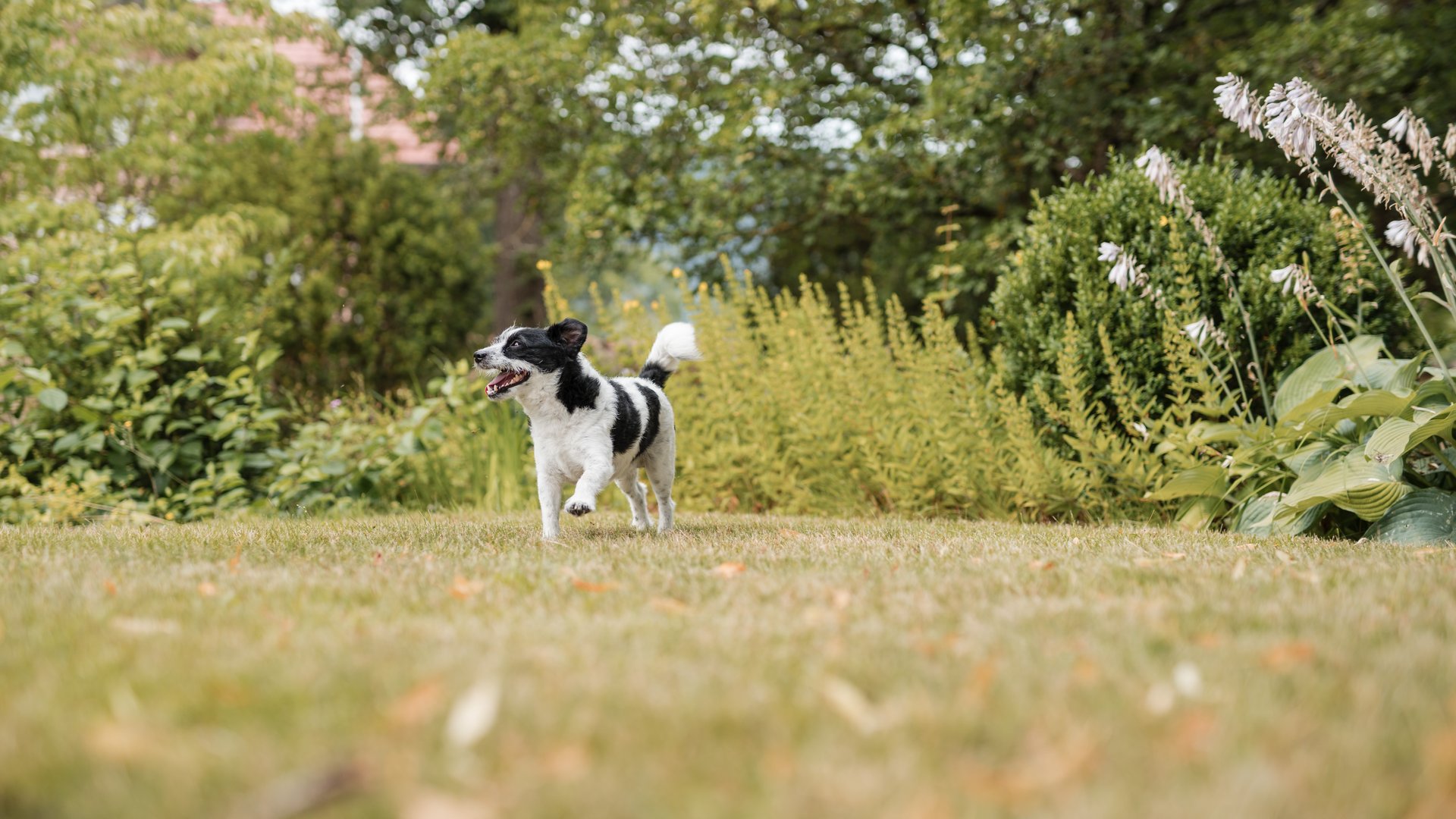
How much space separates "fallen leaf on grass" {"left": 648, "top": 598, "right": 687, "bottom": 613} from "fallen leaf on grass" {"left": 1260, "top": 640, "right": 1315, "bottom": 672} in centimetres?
136

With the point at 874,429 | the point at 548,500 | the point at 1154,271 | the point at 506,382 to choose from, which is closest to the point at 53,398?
the point at 506,382

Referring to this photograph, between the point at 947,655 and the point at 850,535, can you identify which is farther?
the point at 850,535

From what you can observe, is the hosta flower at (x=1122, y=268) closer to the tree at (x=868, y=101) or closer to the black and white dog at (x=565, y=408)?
the black and white dog at (x=565, y=408)

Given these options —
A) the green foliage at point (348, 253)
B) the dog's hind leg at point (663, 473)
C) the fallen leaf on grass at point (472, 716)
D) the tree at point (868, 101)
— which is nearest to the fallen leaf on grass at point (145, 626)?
the fallen leaf on grass at point (472, 716)

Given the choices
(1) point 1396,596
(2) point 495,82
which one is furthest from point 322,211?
(1) point 1396,596

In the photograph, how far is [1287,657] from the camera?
2.18 meters

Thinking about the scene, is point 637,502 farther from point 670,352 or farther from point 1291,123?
point 1291,123

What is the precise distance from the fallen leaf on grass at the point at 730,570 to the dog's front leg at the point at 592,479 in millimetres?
915

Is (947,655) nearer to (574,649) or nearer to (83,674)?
(574,649)

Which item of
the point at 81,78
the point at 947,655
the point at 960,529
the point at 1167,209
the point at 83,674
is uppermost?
the point at 81,78

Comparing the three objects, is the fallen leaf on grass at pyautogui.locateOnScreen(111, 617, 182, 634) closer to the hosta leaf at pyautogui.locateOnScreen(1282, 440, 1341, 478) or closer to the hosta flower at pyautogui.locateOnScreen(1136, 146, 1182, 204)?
the hosta flower at pyautogui.locateOnScreen(1136, 146, 1182, 204)

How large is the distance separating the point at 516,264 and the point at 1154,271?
38.4 feet

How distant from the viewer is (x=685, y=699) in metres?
1.93

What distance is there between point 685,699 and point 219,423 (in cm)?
562
